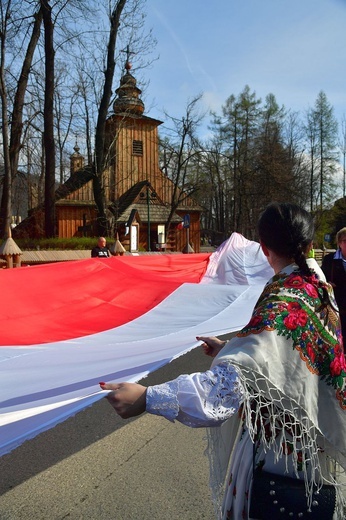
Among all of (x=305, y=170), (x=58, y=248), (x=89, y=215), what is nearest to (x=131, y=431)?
(x=58, y=248)

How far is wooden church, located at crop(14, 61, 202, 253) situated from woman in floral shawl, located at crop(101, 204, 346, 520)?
25497 millimetres

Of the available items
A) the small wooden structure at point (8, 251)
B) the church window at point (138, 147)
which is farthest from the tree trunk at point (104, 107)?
the church window at point (138, 147)

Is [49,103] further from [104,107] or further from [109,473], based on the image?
[109,473]

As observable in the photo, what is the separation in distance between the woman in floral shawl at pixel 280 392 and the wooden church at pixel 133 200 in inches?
1004

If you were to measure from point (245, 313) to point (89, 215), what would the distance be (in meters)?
26.1

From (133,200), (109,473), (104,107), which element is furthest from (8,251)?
(133,200)

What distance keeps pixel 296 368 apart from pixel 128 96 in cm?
2487

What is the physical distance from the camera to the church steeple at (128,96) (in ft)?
70.2

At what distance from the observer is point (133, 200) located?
105 ft

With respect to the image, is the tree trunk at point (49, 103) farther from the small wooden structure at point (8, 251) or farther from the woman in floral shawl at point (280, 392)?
the woman in floral shawl at point (280, 392)

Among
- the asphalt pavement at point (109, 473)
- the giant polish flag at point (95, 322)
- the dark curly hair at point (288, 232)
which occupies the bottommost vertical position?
the asphalt pavement at point (109, 473)

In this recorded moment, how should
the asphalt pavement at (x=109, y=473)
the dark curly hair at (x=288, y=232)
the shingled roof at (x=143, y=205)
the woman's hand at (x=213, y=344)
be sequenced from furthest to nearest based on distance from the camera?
the shingled roof at (x=143, y=205)
the asphalt pavement at (x=109, y=473)
the woman's hand at (x=213, y=344)
the dark curly hair at (x=288, y=232)

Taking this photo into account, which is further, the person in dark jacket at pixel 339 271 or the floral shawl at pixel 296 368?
the person in dark jacket at pixel 339 271

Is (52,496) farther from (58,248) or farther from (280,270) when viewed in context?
(58,248)
